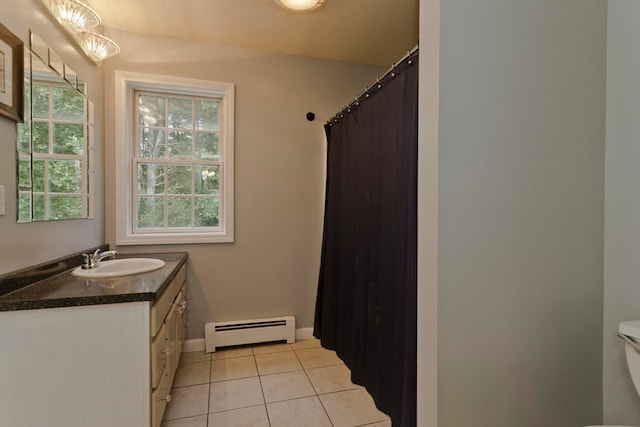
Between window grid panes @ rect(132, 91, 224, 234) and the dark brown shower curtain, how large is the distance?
1.08 meters

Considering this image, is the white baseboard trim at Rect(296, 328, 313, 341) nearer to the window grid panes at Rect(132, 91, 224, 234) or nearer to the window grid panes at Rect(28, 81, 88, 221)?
the window grid panes at Rect(132, 91, 224, 234)

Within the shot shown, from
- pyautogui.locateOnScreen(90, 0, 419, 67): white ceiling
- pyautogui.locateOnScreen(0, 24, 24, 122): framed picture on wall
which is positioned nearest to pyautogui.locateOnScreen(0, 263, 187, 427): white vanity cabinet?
pyautogui.locateOnScreen(0, 24, 24, 122): framed picture on wall

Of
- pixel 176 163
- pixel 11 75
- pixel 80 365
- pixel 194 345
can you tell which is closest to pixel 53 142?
pixel 11 75

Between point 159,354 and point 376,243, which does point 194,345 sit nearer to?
point 159,354

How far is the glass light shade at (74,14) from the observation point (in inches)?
64.9

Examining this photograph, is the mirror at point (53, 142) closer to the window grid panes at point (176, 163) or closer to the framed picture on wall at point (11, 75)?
the framed picture on wall at point (11, 75)

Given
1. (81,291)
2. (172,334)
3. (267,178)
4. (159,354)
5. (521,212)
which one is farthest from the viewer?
(267,178)

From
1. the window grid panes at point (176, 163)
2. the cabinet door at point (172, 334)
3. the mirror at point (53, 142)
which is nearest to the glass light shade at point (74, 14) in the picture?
the mirror at point (53, 142)

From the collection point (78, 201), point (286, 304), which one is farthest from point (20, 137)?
point (286, 304)

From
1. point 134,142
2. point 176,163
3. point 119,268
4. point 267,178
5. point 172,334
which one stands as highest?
point 134,142

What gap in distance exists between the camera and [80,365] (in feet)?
3.93

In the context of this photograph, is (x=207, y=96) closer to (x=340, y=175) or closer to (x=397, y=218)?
(x=340, y=175)

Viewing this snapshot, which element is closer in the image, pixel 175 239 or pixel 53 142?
pixel 53 142

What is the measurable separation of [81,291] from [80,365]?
0.30m
